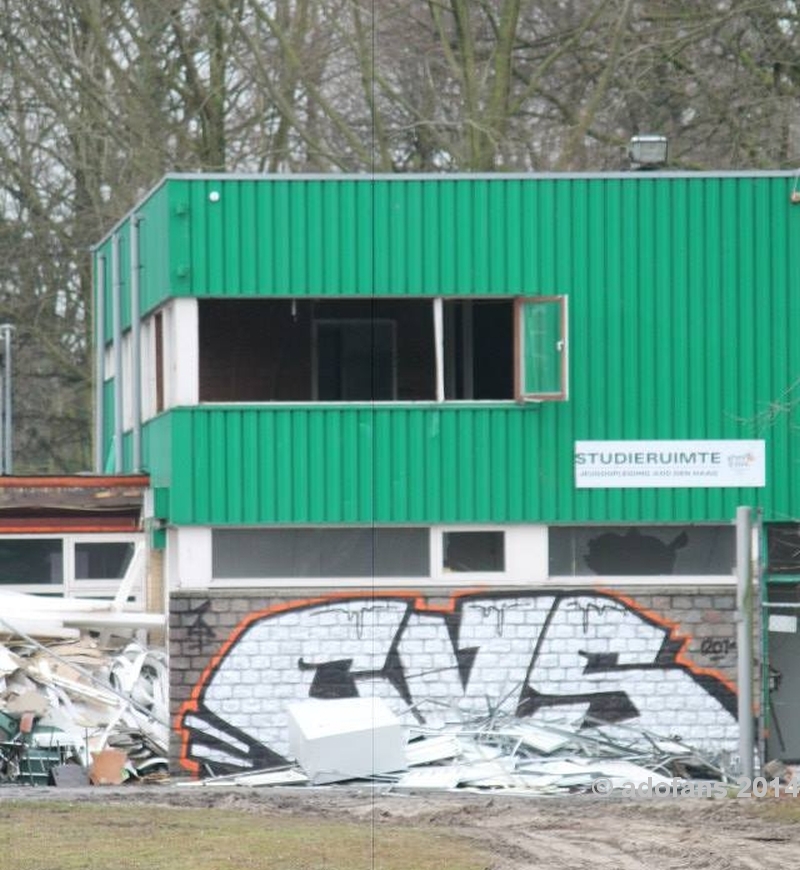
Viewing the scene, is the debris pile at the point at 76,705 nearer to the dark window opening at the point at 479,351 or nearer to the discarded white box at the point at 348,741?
the discarded white box at the point at 348,741

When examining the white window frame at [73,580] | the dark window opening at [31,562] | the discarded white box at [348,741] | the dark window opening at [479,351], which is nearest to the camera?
the discarded white box at [348,741]

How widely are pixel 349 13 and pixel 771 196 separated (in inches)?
469

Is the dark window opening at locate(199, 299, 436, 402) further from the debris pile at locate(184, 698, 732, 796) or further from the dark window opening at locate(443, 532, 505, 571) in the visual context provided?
the debris pile at locate(184, 698, 732, 796)

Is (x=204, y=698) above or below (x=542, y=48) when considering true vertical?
below

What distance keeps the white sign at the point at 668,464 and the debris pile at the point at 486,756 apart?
2313 millimetres

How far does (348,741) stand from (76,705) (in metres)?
3.19

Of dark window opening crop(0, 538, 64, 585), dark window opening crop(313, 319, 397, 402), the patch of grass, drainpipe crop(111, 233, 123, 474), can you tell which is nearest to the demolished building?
dark window opening crop(313, 319, 397, 402)

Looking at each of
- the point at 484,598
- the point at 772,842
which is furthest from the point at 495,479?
the point at 772,842

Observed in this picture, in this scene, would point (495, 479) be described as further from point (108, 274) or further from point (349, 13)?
point (349, 13)

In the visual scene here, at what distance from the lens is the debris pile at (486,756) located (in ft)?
65.9

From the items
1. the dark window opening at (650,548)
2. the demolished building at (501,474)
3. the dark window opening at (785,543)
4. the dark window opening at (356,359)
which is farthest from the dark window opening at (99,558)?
the dark window opening at (785,543)

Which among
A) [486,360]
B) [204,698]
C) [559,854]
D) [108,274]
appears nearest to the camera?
[559,854]

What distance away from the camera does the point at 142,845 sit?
52.2 ft

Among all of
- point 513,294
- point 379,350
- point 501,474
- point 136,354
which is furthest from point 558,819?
point 136,354
